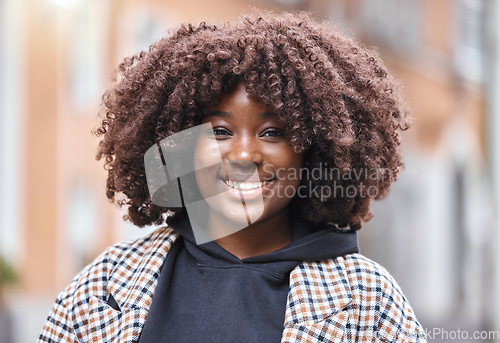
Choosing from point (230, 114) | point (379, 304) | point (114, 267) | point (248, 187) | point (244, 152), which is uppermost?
point (230, 114)

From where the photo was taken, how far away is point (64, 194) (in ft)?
28.9

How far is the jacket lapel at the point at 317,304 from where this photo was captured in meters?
2.19

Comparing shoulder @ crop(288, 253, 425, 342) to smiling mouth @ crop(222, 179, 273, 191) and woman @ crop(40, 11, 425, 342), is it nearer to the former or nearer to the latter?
woman @ crop(40, 11, 425, 342)

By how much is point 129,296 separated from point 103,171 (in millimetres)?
6401

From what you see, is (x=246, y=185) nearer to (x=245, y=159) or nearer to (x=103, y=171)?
(x=245, y=159)

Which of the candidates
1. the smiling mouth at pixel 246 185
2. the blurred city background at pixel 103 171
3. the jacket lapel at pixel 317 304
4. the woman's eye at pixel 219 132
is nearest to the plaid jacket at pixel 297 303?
the jacket lapel at pixel 317 304

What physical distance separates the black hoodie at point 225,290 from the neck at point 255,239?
3.1 inches

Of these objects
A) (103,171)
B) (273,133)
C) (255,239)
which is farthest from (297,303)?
(103,171)

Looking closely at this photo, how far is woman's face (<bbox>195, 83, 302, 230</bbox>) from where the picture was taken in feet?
7.42

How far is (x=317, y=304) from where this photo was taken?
2.25 metres

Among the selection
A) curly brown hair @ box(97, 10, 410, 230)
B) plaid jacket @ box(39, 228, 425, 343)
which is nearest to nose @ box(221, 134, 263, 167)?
curly brown hair @ box(97, 10, 410, 230)

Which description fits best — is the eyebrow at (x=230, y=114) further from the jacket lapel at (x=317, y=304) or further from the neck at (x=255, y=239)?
the jacket lapel at (x=317, y=304)

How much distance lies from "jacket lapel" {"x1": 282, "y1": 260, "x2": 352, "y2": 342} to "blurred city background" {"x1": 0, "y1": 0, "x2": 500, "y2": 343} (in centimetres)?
318

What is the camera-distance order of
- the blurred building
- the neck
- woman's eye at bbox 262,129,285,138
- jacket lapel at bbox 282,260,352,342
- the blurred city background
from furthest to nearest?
the blurred building < the blurred city background < the neck < woman's eye at bbox 262,129,285,138 < jacket lapel at bbox 282,260,352,342
